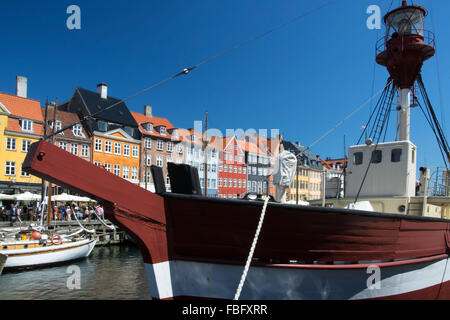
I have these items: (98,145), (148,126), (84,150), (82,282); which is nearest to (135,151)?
(148,126)

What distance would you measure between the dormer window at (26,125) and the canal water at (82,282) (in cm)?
1802

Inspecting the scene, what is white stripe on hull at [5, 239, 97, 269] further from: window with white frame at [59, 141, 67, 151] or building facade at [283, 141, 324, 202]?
building facade at [283, 141, 324, 202]

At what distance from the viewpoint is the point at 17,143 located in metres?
31.2

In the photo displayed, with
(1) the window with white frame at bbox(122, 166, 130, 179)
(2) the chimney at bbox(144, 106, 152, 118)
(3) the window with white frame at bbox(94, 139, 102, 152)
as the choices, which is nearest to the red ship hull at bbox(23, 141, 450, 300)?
(3) the window with white frame at bbox(94, 139, 102, 152)

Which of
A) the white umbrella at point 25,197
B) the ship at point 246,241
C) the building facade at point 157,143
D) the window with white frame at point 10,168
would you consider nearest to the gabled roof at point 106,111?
the building facade at point 157,143

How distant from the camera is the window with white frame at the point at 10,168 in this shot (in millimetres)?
30469

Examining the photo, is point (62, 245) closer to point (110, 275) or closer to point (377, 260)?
point (110, 275)

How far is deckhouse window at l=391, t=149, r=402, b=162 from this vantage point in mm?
9583

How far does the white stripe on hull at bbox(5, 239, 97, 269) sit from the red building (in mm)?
31113

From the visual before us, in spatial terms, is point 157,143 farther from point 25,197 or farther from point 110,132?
point 25,197

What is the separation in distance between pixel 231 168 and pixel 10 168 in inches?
1166

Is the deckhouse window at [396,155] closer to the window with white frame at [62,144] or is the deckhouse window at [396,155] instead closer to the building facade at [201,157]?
the window with white frame at [62,144]

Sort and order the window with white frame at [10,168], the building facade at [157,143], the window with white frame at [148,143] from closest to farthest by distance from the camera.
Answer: the window with white frame at [10,168] → the building facade at [157,143] → the window with white frame at [148,143]
